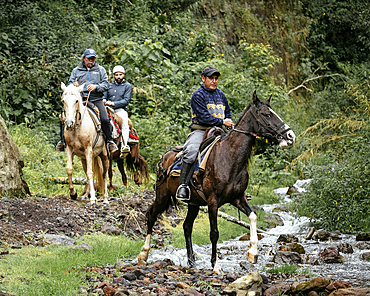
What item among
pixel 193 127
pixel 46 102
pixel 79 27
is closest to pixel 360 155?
pixel 193 127

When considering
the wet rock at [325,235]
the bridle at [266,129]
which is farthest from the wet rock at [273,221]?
the bridle at [266,129]

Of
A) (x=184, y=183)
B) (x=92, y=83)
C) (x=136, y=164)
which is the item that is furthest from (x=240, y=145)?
(x=136, y=164)

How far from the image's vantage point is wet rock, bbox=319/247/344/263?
7.17 metres

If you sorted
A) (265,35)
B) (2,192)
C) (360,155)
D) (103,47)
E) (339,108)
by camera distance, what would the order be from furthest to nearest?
(265,35) → (339,108) → (103,47) → (360,155) → (2,192)

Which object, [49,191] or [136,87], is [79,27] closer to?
[136,87]

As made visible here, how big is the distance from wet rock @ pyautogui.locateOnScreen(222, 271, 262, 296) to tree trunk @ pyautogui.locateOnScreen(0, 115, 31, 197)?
18.2 feet

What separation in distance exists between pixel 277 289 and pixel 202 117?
279 centimetres

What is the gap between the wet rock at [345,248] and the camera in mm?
7824

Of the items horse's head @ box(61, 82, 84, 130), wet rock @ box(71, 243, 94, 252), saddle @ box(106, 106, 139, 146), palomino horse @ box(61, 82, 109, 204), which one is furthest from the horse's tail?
wet rock @ box(71, 243, 94, 252)

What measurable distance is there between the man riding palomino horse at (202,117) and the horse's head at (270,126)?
55cm

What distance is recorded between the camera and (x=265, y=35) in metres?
26.6

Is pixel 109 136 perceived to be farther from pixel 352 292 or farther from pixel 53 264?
pixel 352 292

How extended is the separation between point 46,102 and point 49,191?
17.3 feet

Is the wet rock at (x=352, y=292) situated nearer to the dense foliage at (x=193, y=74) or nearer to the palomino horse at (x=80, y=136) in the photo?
the dense foliage at (x=193, y=74)
